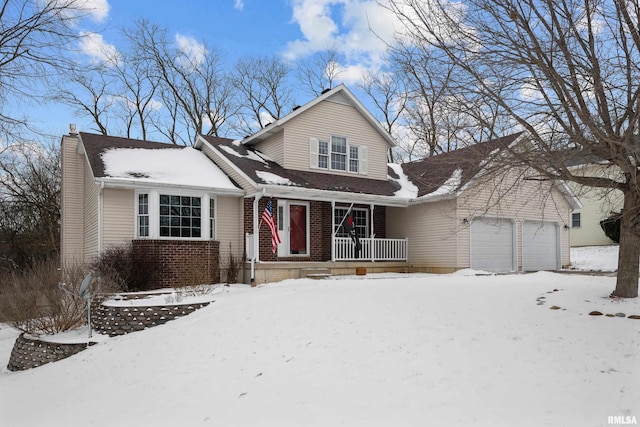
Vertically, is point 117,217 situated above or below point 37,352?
above

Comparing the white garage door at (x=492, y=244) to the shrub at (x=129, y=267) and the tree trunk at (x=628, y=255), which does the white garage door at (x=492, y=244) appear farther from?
the shrub at (x=129, y=267)

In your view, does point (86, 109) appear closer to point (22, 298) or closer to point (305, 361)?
point (22, 298)

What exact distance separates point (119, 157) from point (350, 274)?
8056 mm

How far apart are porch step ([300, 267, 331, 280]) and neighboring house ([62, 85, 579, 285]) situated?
0.40 ft

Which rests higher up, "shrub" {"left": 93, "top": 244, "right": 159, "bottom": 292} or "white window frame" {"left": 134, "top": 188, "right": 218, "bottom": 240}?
"white window frame" {"left": 134, "top": 188, "right": 218, "bottom": 240}

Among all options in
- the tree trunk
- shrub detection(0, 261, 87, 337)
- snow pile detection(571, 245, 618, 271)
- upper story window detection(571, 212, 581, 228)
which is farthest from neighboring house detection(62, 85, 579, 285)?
upper story window detection(571, 212, 581, 228)

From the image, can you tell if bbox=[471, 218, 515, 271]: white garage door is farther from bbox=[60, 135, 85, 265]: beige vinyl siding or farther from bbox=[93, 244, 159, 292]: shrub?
bbox=[60, 135, 85, 265]: beige vinyl siding

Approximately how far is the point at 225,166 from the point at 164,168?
2.15m

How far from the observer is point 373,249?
17438 millimetres

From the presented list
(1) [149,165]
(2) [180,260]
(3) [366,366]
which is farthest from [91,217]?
(3) [366,366]

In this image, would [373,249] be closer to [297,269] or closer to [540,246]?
[297,269]

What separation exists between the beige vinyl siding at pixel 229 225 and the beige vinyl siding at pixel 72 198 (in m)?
5.21

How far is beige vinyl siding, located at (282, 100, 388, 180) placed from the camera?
1794cm

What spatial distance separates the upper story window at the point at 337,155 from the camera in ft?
60.2
